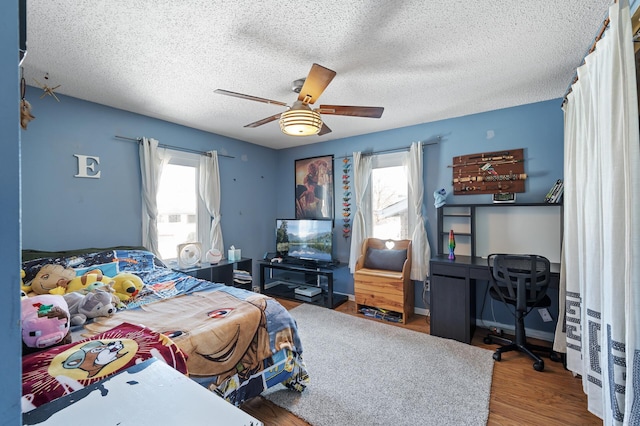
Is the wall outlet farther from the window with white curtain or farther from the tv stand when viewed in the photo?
the window with white curtain

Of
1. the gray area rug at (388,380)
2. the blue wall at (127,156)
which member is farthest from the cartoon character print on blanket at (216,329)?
the blue wall at (127,156)

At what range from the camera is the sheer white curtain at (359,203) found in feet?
13.5

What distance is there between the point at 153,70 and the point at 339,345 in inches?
117

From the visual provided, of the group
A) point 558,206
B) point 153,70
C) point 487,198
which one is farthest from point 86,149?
point 558,206

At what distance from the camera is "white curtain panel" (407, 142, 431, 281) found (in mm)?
3582

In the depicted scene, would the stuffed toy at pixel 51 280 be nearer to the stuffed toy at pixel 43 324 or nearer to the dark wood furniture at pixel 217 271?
the stuffed toy at pixel 43 324

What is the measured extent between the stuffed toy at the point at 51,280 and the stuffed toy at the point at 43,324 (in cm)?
80

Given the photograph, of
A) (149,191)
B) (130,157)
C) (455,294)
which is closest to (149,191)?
(149,191)

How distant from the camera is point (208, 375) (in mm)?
1601

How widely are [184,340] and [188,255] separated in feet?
7.14

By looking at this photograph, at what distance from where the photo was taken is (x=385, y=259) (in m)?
3.83

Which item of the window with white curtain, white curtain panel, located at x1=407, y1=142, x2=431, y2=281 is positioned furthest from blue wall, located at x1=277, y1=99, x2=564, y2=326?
the window with white curtain

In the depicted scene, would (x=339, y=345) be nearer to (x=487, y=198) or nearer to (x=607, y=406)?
(x=607, y=406)

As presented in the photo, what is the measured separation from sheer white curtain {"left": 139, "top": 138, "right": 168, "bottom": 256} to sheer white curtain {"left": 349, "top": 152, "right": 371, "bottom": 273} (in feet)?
8.35
